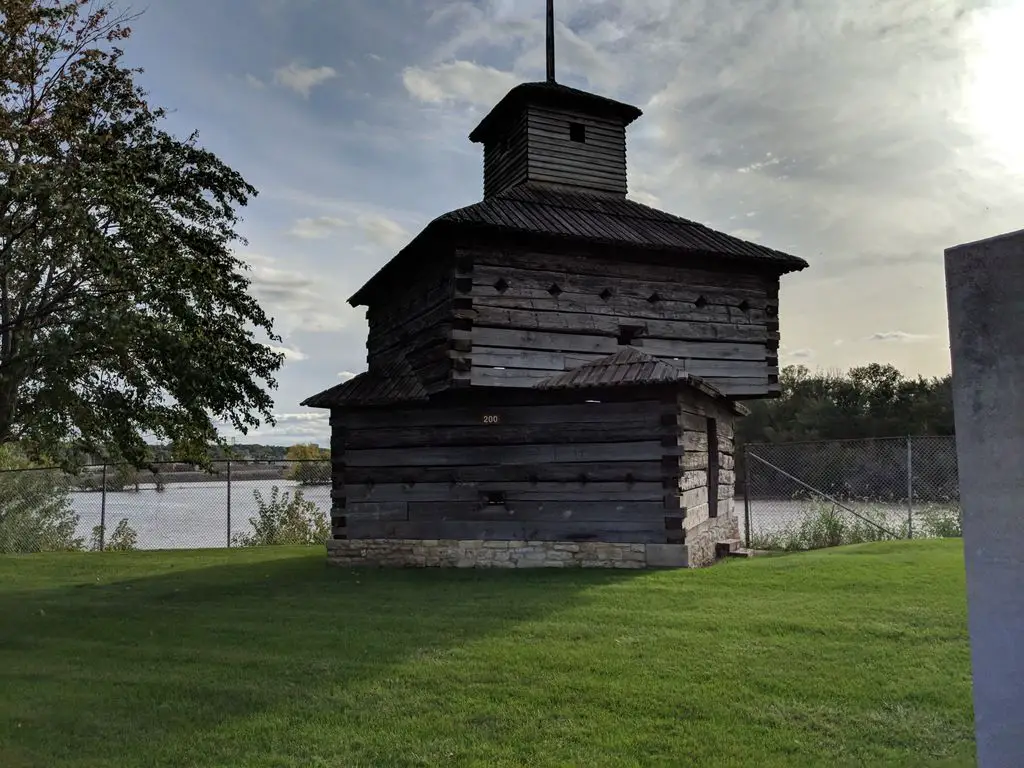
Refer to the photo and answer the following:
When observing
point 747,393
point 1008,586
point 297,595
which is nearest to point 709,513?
point 747,393

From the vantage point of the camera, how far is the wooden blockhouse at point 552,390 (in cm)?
1265

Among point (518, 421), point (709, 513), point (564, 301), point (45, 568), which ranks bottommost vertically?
point (45, 568)

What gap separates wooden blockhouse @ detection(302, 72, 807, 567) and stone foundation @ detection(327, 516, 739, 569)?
0.09ft

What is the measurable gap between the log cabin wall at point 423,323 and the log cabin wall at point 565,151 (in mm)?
3797

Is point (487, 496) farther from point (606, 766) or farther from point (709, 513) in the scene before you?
point (606, 766)

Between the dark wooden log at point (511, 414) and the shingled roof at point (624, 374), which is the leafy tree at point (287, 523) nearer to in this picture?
the dark wooden log at point (511, 414)

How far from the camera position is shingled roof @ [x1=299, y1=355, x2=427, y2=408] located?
13.7 m

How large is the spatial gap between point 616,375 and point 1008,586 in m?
9.38

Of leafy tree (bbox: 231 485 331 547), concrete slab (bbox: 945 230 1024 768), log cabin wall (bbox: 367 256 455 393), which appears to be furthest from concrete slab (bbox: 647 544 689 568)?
leafy tree (bbox: 231 485 331 547)

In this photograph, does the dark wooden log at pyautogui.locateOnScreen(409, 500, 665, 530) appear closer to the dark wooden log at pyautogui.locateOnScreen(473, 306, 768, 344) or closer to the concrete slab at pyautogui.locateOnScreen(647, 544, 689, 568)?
the concrete slab at pyautogui.locateOnScreen(647, 544, 689, 568)

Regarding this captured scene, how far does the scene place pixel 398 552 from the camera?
45.4ft

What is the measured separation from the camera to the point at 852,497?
2744 centimetres

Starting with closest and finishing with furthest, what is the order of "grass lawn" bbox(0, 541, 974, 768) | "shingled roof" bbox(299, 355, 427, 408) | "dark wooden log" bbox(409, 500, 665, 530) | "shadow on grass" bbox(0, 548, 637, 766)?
1. "grass lawn" bbox(0, 541, 974, 768)
2. "shadow on grass" bbox(0, 548, 637, 766)
3. "dark wooden log" bbox(409, 500, 665, 530)
4. "shingled roof" bbox(299, 355, 427, 408)

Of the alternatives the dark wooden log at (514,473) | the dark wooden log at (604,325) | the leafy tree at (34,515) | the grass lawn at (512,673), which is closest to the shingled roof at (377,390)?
the dark wooden log at (514,473)
